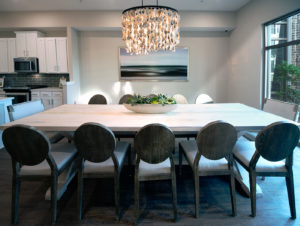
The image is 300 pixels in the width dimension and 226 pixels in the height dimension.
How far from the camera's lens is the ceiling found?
508cm

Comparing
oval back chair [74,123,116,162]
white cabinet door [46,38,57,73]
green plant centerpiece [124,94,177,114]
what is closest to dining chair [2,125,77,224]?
oval back chair [74,123,116,162]

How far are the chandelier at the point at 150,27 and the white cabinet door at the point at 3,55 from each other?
14.5 ft

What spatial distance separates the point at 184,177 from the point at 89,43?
469cm

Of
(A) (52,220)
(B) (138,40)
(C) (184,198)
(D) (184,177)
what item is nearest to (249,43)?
(B) (138,40)

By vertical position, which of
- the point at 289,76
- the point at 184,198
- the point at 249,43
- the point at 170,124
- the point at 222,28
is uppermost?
the point at 222,28

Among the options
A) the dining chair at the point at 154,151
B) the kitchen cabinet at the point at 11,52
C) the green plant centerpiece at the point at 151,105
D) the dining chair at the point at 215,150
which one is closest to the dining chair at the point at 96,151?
the dining chair at the point at 154,151

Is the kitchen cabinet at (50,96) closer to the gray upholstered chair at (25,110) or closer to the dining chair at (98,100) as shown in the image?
the dining chair at (98,100)

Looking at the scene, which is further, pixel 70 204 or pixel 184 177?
pixel 184 177

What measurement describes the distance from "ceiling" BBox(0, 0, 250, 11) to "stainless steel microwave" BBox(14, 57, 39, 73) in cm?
111

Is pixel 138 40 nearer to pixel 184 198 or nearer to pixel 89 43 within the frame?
pixel 184 198

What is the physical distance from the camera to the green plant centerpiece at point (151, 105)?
112 inches

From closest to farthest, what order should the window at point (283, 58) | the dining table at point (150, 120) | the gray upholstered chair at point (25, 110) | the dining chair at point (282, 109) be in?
the dining table at point (150, 120) < the dining chair at point (282, 109) < the gray upholstered chair at point (25, 110) < the window at point (283, 58)

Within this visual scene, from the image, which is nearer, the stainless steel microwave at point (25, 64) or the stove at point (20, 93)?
the stove at point (20, 93)

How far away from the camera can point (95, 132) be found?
1.90m
